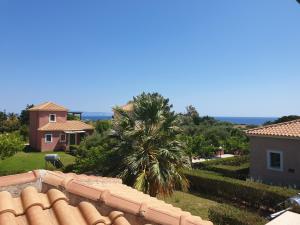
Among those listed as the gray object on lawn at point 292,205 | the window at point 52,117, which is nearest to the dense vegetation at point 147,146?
the gray object on lawn at point 292,205

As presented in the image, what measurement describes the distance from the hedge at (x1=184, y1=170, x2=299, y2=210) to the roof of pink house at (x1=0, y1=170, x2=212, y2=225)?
1374 centimetres

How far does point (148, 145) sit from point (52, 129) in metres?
27.9

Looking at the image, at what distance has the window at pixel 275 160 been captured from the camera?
20.9 m

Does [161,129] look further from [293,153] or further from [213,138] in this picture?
[213,138]

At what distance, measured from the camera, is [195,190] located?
833 inches

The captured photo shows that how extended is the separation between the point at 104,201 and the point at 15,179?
4.88 ft

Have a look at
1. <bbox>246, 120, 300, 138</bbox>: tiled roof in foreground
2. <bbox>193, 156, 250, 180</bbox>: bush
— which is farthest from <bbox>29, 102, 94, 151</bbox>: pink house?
<bbox>246, 120, 300, 138</bbox>: tiled roof in foreground

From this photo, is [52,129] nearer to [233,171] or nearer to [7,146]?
[7,146]

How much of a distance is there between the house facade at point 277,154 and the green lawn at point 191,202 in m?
5.62

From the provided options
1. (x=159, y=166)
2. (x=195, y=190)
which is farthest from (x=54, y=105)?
(x=159, y=166)

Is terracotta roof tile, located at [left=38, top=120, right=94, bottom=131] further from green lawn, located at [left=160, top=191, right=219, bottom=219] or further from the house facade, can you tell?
the house facade

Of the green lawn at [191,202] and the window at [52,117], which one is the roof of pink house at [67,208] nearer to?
the green lawn at [191,202]

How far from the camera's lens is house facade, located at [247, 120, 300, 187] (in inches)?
790

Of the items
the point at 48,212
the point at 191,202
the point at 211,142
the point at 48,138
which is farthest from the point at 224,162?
the point at 48,212
